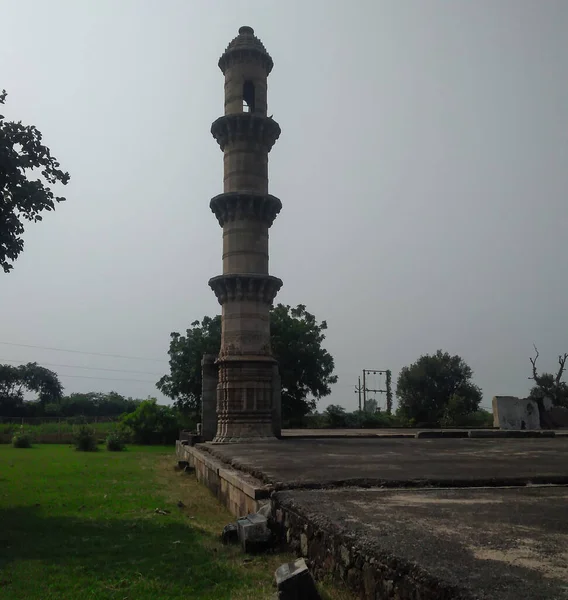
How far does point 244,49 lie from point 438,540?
1988 cm

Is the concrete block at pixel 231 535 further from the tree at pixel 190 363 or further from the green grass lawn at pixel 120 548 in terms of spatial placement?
the tree at pixel 190 363

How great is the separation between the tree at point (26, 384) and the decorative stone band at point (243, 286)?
154 ft

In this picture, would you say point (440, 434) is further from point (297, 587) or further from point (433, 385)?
point (433, 385)

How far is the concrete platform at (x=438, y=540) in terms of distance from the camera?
2697 millimetres

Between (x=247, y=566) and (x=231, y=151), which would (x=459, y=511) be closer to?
(x=247, y=566)

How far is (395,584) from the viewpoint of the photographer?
9.91 ft

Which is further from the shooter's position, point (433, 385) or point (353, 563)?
point (433, 385)

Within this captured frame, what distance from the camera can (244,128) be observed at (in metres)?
19.2

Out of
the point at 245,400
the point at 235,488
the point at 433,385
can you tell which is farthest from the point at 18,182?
the point at 433,385

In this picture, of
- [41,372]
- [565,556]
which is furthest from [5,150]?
[41,372]

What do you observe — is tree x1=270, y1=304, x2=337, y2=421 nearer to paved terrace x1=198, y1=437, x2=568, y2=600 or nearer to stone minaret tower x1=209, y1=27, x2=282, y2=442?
stone minaret tower x1=209, y1=27, x2=282, y2=442

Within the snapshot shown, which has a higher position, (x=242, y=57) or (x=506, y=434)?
(x=242, y=57)

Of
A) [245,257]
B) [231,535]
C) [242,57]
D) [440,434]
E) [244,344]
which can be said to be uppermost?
[242,57]

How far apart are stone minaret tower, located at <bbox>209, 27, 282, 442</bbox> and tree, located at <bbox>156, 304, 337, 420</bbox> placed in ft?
40.7
